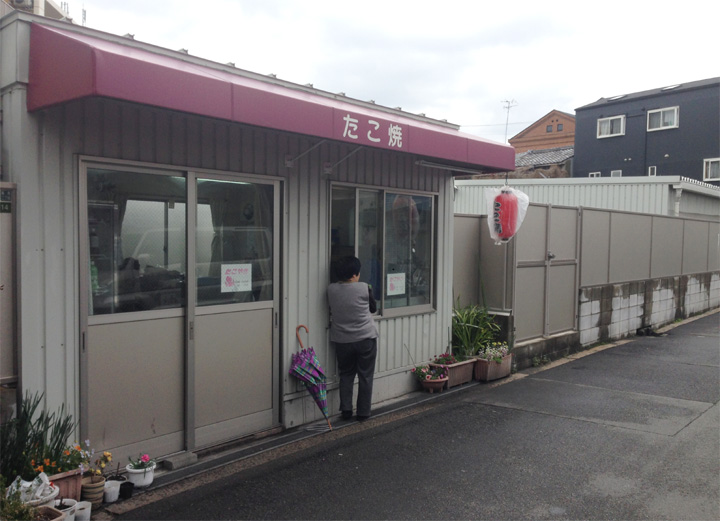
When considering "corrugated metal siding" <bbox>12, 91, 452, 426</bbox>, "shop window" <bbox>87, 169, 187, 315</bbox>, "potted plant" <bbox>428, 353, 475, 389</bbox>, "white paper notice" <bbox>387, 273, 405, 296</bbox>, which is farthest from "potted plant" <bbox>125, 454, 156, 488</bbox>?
"potted plant" <bbox>428, 353, 475, 389</bbox>

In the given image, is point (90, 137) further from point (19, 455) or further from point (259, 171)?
point (19, 455)

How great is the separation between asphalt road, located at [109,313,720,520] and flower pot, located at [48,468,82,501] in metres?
0.36

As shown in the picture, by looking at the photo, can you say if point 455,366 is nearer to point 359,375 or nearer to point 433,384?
point 433,384

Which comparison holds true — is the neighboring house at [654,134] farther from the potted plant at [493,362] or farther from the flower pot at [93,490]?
the flower pot at [93,490]

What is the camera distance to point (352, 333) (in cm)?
639

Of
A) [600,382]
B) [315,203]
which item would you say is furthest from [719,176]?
[315,203]

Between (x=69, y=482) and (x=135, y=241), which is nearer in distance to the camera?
(x=69, y=482)

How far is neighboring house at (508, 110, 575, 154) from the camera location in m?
51.4

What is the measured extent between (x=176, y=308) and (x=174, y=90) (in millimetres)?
1910

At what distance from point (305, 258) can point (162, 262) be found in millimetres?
1614

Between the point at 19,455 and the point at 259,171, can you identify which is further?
the point at 259,171

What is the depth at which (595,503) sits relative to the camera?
4570 millimetres

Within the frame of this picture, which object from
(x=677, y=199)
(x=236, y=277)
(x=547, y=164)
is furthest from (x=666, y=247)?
(x=547, y=164)

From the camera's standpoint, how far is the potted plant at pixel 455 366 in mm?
7961
